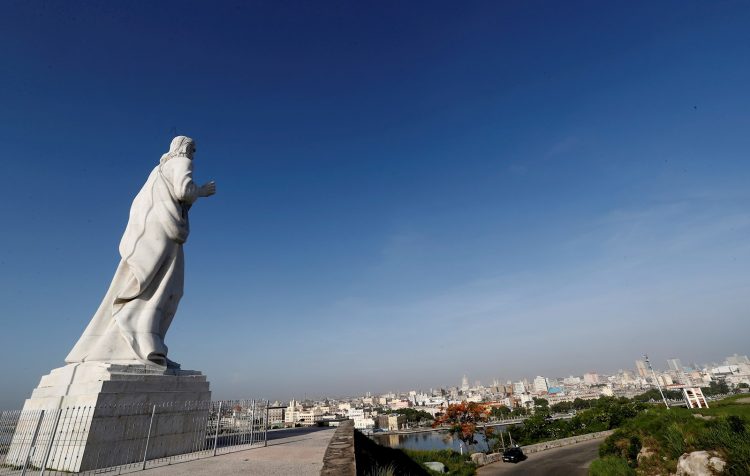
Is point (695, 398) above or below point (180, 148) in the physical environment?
below

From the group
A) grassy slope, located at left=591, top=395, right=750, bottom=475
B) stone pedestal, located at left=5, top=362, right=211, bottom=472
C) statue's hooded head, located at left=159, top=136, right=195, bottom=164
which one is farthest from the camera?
statue's hooded head, located at left=159, top=136, right=195, bottom=164

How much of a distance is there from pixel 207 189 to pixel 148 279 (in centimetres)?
290

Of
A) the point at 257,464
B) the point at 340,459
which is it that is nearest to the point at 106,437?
the point at 257,464

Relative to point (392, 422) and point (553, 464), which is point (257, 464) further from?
point (392, 422)

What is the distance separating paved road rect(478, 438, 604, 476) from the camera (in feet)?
62.4

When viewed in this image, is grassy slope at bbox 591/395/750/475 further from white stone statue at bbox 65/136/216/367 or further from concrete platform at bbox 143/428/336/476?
white stone statue at bbox 65/136/216/367

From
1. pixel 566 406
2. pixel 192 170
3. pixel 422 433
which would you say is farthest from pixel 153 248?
pixel 566 406

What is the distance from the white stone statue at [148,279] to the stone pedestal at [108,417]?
0.54m

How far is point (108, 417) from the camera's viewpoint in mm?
7266

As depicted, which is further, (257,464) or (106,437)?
(106,437)

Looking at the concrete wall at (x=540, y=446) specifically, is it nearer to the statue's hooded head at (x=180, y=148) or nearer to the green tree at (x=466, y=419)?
the green tree at (x=466, y=419)

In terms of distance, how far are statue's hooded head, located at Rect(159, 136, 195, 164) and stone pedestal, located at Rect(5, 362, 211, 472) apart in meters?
5.74

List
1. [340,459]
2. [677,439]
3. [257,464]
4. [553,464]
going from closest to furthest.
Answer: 1. [340,459]
2. [257,464]
3. [677,439]
4. [553,464]

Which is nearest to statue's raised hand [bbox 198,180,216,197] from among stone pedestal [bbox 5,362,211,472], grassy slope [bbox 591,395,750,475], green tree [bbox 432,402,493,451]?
stone pedestal [bbox 5,362,211,472]
